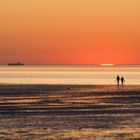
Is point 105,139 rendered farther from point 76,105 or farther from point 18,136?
point 76,105

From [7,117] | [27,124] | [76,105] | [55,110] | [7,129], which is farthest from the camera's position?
[76,105]

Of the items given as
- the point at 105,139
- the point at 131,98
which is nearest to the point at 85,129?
the point at 105,139

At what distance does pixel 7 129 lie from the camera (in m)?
34.5

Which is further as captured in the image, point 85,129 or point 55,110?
point 55,110

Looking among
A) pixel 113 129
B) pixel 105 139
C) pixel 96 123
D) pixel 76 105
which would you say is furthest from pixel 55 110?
pixel 105 139

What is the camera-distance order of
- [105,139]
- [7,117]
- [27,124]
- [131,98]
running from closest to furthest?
[105,139] < [27,124] < [7,117] < [131,98]

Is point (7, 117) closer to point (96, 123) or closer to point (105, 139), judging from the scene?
point (96, 123)

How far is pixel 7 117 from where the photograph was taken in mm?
41312

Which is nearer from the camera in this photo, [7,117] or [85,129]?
[85,129]

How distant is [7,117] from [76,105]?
36.0 feet

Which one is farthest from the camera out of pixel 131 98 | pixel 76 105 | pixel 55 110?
pixel 131 98

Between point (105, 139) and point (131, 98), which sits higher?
point (131, 98)

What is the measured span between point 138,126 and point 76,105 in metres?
16.1

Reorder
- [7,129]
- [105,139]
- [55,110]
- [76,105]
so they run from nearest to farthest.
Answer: [105,139]
[7,129]
[55,110]
[76,105]
